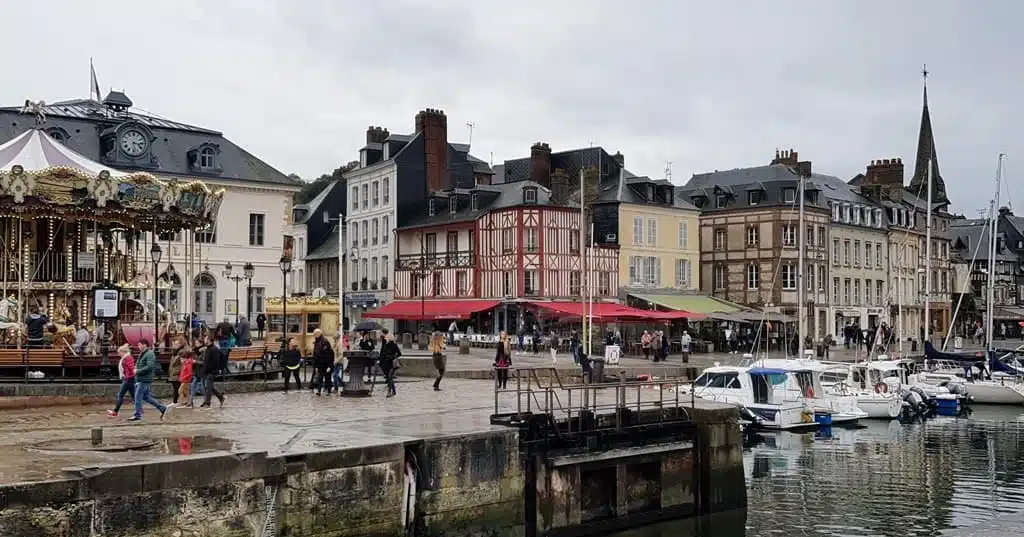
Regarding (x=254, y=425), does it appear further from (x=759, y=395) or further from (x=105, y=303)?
(x=759, y=395)

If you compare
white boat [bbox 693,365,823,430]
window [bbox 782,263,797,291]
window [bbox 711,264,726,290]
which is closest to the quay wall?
white boat [bbox 693,365,823,430]

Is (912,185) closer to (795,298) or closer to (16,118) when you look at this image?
(795,298)

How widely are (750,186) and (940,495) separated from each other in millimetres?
42768

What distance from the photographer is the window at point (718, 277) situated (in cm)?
6744

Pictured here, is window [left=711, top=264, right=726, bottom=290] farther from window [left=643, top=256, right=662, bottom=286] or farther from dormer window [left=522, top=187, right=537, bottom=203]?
dormer window [left=522, top=187, right=537, bottom=203]

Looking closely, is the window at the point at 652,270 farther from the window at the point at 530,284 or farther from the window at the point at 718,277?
the window at the point at 530,284

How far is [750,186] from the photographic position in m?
65.8

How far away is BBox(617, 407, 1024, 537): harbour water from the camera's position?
2098cm

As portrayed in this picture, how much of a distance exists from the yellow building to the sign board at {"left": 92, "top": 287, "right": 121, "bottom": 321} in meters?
35.4

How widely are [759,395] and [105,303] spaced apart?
18.9 meters

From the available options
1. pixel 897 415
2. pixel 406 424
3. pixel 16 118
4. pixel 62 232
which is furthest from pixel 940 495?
pixel 16 118

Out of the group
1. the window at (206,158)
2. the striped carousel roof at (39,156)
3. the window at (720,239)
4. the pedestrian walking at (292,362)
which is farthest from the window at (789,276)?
the striped carousel roof at (39,156)

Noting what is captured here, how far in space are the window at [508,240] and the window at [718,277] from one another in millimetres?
15783

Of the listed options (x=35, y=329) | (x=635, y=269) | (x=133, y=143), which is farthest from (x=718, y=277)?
(x=35, y=329)
